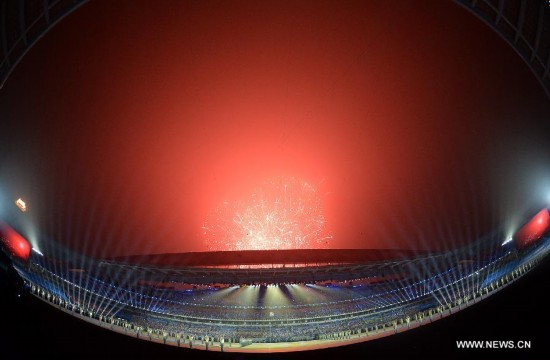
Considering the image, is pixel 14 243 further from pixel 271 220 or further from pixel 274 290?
pixel 271 220

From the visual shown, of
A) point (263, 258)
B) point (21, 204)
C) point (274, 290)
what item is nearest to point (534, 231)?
point (274, 290)

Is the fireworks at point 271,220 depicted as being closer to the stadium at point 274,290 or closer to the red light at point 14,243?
the stadium at point 274,290

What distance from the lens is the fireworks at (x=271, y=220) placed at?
871 inches

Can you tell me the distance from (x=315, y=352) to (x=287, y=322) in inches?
107

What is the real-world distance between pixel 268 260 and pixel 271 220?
5366 mm

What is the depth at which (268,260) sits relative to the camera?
17703 millimetres

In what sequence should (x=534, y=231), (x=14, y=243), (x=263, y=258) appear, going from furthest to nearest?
(x=263, y=258) → (x=534, y=231) → (x=14, y=243)

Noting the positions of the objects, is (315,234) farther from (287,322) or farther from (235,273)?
(287,322)

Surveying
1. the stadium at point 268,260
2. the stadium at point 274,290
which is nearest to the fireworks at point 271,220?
the stadium at point 268,260

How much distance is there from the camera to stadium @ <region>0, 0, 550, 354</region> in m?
12.0

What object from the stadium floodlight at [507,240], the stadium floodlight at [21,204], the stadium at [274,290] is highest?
the stadium floodlight at [21,204]

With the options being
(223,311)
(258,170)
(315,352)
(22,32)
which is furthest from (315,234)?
(22,32)

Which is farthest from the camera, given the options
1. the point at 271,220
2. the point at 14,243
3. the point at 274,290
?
the point at 271,220

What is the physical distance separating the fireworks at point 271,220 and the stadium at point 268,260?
0.22 ft
